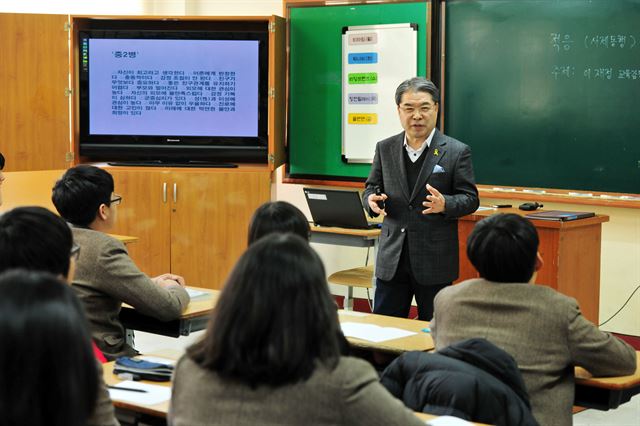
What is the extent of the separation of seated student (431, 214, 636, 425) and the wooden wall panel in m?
4.70

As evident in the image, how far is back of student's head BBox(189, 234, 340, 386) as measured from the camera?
1.69 metres

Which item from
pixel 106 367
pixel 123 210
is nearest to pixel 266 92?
pixel 123 210

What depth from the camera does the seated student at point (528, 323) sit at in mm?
2756

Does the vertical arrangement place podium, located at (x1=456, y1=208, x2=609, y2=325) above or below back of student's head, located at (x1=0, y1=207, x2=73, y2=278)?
below

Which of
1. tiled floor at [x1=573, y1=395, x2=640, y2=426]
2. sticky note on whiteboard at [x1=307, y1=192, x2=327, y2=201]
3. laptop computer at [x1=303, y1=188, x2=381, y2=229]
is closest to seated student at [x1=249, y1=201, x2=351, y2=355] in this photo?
tiled floor at [x1=573, y1=395, x2=640, y2=426]

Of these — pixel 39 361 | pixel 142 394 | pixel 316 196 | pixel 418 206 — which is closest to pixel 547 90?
pixel 316 196

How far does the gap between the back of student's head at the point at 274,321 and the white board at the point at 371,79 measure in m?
4.91

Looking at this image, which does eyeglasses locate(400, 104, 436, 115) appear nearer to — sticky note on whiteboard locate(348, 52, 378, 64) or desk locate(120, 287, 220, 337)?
desk locate(120, 287, 220, 337)

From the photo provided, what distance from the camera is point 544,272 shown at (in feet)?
15.6

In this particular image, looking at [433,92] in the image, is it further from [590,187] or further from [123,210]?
[123,210]

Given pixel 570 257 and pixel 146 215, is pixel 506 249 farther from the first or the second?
pixel 146 215

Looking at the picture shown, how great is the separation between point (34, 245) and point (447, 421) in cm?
108

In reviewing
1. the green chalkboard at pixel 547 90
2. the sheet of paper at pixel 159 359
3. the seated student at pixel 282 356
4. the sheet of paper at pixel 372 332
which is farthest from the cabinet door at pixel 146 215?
the seated student at pixel 282 356

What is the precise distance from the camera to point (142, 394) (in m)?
2.69
